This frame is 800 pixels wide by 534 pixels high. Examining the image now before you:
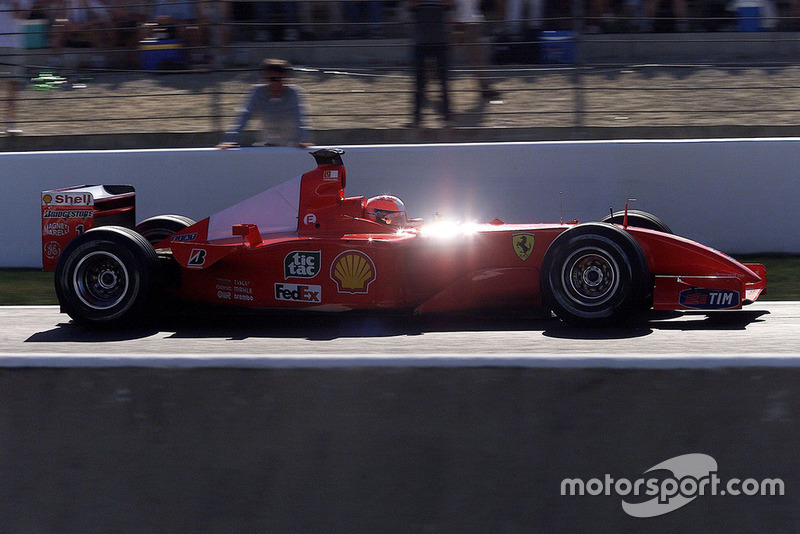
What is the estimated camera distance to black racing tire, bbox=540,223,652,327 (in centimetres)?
525

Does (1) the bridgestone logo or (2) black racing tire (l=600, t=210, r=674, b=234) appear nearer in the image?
(1) the bridgestone logo

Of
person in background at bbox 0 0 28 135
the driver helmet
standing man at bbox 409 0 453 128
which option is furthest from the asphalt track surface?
person in background at bbox 0 0 28 135

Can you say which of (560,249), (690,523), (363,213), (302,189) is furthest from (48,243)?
(690,523)

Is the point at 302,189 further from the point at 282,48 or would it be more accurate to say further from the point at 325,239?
the point at 282,48

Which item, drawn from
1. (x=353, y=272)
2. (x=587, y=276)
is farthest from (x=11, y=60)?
(x=587, y=276)

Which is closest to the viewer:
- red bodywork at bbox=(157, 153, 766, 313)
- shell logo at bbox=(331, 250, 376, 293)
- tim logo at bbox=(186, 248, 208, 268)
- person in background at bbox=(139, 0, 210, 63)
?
red bodywork at bbox=(157, 153, 766, 313)

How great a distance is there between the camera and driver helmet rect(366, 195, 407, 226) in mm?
6109

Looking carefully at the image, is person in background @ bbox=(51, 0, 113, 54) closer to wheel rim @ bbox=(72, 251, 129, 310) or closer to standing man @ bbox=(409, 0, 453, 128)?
standing man @ bbox=(409, 0, 453, 128)

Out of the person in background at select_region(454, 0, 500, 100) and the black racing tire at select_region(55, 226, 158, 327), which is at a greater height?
the person in background at select_region(454, 0, 500, 100)

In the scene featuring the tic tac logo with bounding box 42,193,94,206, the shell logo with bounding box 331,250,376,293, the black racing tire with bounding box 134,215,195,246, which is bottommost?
the shell logo with bounding box 331,250,376,293

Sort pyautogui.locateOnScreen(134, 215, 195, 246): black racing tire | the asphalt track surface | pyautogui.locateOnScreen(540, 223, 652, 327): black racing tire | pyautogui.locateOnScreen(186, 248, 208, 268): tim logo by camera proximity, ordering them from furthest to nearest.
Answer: pyautogui.locateOnScreen(134, 215, 195, 246): black racing tire, pyautogui.locateOnScreen(186, 248, 208, 268): tim logo, pyautogui.locateOnScreen(540, 223, 652, 327): black racing tire, the asphalt track surface

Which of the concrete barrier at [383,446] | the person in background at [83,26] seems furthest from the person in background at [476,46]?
the concrete barrier at [383,446]

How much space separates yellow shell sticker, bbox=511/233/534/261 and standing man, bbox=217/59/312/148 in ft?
10.5

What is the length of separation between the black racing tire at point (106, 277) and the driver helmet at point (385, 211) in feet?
4.51
